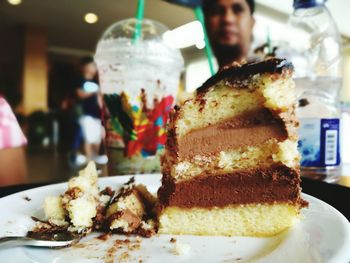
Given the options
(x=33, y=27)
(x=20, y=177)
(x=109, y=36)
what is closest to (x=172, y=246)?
(x=109, y=36)

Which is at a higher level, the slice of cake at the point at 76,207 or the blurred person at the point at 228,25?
the blurred person at the point at 228,25

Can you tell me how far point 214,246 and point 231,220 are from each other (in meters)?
0.12

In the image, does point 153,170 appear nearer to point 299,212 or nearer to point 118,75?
point 118,75

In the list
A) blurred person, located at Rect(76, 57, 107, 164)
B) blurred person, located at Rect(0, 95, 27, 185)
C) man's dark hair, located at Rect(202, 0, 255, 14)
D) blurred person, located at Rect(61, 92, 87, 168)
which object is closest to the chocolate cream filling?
blurred person, located at Rect(0, 95, 27, 185)

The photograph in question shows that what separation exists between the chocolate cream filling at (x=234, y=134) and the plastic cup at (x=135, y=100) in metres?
0.48

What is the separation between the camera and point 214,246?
0.73m

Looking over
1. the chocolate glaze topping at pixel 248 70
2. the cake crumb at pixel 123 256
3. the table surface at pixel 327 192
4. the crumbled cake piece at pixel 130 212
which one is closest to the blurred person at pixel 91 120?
the table surface at pixel 327 192

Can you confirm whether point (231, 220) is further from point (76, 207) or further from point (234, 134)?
point (76, 207)

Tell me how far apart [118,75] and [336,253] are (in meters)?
1.04

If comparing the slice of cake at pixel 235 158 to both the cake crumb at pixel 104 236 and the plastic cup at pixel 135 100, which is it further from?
the plastic cup at pixel 135 100

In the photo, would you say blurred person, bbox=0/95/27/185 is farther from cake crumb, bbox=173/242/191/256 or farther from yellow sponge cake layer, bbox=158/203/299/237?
cake crumb, bbox=173/242/191/256

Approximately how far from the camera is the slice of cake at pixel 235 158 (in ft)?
2.62

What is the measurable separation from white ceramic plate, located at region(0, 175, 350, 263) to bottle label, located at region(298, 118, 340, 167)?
46 cm

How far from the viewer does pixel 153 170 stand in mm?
1345
